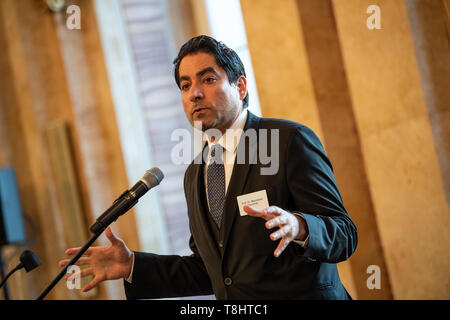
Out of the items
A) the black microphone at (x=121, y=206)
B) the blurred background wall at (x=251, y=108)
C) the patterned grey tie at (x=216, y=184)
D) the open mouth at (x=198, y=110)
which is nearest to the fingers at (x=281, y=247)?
the patterned grey tie at (x=216, y=184)

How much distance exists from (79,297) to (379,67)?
3.05 meters

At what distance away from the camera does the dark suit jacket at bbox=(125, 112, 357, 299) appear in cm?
139

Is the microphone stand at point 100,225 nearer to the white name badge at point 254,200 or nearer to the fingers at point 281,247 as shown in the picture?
the white name badge at point 254,200

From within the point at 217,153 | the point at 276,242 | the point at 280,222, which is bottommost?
the point at 276,242

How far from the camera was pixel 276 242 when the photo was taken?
1.43 m

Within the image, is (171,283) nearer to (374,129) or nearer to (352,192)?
(352,192)

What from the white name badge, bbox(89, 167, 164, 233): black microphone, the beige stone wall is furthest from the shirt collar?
the beige stone wall

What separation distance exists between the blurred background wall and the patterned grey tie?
3.21 feet

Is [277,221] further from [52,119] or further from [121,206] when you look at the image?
[52,119]

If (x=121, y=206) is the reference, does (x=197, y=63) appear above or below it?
above

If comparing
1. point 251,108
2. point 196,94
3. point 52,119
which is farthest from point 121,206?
point 52,119

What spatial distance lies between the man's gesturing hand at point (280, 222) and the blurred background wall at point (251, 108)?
1270 millimetres

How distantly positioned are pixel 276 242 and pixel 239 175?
27 cm
